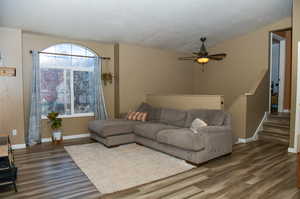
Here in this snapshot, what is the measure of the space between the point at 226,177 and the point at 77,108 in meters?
4.29

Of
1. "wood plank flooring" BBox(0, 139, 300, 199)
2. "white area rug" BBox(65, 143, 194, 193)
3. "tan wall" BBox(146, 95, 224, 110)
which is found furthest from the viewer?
"tan wall" BBox(146, 95, 224, 110)

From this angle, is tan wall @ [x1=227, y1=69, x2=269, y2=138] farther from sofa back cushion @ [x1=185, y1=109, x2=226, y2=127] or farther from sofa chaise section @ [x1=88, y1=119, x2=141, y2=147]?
sofa chaise section @ [x1=88, y1=119, x2=141, y2=147]

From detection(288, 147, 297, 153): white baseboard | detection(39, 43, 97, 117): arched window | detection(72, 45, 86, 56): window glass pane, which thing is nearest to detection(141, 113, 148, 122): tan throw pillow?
detection(39, 43, 97, 117): arched window

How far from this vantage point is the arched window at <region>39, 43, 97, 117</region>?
16.6 ft

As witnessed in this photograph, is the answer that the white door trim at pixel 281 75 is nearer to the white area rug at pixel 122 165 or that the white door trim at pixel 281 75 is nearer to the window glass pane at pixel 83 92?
the white area rug at pixel 122 165

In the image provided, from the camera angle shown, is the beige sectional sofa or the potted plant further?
the potted plant

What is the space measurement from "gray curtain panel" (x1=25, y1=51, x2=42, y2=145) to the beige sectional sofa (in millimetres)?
1325

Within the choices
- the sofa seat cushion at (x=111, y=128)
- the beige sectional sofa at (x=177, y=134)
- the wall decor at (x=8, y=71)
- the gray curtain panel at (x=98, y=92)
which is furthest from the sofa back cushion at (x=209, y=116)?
the wall decor at (x=8, y=71)

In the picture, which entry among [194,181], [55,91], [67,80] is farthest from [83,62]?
[194,181]

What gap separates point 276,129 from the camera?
513cm

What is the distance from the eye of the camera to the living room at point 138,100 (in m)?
2.88

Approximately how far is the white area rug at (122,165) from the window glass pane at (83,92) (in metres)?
1.39

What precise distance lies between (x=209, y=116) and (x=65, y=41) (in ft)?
13.8

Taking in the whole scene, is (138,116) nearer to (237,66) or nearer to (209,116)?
(209,116)
